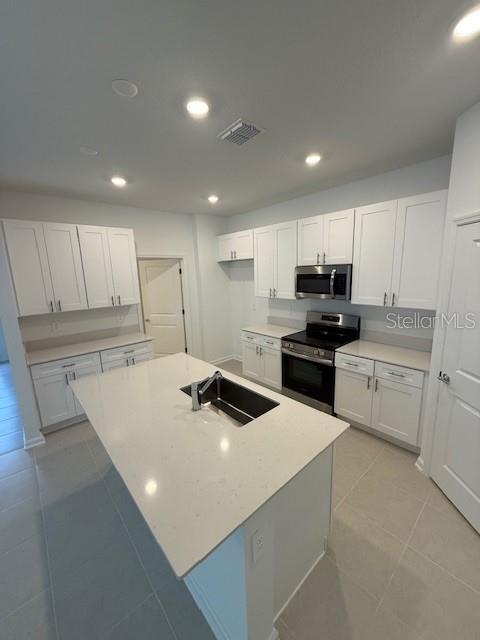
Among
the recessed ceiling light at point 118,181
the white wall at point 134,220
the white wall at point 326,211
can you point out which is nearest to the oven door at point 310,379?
the white wall at point 326,211

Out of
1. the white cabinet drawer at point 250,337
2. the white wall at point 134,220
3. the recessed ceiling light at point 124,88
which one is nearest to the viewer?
the recessed ceiling light at point 124,88

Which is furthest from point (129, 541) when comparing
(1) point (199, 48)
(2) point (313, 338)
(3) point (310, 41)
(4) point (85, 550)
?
(3) point (310, 41)

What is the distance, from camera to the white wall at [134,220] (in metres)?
3.08

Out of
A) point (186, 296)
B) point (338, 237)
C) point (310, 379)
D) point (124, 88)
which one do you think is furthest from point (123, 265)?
point (310, 379)

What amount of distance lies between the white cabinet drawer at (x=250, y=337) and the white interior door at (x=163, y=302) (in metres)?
1.29

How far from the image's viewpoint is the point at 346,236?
9.37ft

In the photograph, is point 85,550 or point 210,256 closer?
point 85,550

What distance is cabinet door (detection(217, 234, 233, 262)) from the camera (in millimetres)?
4369

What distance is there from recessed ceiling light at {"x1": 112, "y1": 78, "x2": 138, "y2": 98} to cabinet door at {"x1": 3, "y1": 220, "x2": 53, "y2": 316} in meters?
2.13

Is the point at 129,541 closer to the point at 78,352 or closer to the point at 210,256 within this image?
the point at 78,352

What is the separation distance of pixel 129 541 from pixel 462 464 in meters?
2.42

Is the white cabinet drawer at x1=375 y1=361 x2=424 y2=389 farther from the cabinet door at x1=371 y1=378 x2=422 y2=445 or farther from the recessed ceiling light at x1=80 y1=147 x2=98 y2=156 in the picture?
the recessed ceiling light at x1=80 y1=147 x2=98 y2=156

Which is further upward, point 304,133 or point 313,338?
point 304,133

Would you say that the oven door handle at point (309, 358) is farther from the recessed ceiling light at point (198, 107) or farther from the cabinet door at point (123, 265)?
the recessed ceiling light at point (198, 107)
